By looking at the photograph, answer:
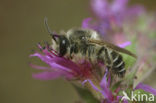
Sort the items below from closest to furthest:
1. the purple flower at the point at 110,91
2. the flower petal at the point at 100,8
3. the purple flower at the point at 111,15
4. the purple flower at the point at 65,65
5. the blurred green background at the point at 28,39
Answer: the purple flower at the point at 110,91
the purple flower at the point at 65,65
the purple flower at the point at 111,15
the flower petal at the point at 100,8
the blurred green background at the point at 28,39

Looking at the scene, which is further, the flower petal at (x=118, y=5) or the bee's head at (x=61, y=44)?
the flower petal at (x=118, y=5)

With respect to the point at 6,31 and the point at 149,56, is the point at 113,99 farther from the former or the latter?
the point at 6,31

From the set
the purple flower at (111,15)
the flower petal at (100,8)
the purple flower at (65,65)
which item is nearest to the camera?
the purple flower at (65,65)

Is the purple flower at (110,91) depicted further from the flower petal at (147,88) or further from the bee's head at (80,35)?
the bee's head at (80,35)

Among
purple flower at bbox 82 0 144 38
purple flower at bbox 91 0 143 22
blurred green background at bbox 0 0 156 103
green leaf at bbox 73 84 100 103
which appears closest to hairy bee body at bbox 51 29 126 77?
green leaf at bbox 73 84 100 103

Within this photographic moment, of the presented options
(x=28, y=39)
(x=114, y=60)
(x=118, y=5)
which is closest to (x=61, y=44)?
(x=114, y=60)

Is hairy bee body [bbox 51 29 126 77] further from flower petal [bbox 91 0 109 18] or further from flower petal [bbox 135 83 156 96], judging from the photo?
flower petal [bbox 91 0 109 18]

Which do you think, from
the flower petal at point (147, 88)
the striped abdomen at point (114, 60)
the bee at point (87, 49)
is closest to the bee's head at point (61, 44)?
the bee at point (87, 49)

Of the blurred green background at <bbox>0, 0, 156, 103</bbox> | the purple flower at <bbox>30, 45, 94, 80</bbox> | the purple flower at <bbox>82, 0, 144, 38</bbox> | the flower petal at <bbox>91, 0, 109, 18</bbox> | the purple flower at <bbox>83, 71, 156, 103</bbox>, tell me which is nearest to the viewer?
the purple flower at <bbox>83, 71, 156, 103</bbox>
